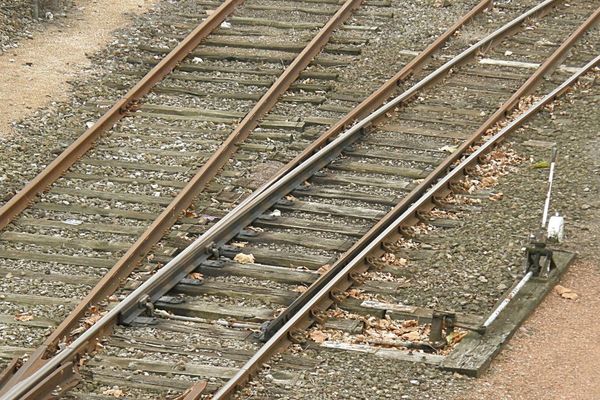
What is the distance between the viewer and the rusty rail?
38.8 ft

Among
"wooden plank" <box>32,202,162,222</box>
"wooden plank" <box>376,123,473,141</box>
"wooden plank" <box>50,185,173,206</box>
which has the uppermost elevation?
"wooden plank" <box>376,123,473,141</box>

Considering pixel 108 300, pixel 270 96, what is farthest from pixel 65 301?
pixel 270 96

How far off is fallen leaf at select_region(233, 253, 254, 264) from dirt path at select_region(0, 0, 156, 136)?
468cm

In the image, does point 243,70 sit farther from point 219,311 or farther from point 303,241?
point 219,311

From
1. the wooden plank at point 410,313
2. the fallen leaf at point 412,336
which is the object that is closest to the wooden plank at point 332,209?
the wooden plank at point 410,313

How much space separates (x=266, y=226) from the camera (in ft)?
49.7

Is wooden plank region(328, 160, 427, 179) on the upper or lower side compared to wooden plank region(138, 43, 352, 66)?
lower

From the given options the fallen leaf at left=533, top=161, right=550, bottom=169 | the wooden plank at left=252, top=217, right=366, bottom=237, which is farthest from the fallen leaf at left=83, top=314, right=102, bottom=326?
the fallen leaf at left=533, top=161, right=550, bottom=169

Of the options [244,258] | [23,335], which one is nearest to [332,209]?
[244,258]

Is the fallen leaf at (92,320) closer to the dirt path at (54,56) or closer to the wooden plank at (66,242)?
the wooden plank at (66,242)

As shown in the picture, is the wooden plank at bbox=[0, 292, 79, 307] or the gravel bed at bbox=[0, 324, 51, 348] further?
the wooden plank at bbox=[0, 292, 79, 307]

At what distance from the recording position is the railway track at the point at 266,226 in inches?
492

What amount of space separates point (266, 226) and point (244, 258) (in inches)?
33.5

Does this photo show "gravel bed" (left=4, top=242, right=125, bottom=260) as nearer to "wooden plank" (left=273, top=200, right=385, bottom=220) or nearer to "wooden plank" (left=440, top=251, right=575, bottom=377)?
"wooden plank" (left=273, top=200, right=385, bottom=220)
